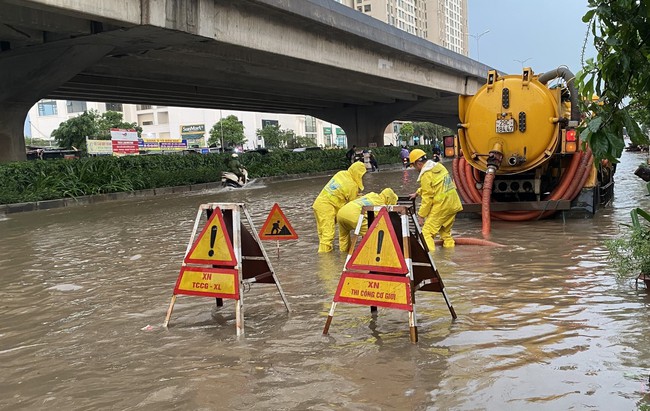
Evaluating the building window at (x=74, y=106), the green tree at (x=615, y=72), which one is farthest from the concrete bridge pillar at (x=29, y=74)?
the building window at (x=74, y=106)

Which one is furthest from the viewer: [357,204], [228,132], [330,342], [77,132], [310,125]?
[310,125]

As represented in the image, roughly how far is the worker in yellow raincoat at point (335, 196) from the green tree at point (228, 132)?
73164mm

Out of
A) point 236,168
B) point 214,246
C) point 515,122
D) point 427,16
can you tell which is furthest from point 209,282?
point 427,16

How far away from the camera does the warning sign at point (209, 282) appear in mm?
5074

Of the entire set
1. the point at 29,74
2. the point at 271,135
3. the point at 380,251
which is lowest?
the point at 380,251

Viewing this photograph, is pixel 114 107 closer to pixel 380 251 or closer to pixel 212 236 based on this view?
pixel 212 236

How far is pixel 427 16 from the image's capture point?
137125 mm

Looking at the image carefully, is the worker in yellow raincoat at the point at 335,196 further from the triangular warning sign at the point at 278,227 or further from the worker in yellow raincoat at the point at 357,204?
the triangular warning sign at the point at 278,227

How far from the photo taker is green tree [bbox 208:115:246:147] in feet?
268

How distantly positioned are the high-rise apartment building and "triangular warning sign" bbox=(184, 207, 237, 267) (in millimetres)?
107826

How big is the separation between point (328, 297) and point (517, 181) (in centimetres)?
609

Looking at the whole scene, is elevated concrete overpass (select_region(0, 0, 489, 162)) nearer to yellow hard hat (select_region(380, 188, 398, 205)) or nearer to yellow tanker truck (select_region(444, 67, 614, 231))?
yellow tanker truck (select_region(444, 67, 614, 231))

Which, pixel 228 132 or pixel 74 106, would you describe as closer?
pixel 228 132

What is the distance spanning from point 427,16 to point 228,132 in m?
73.0
